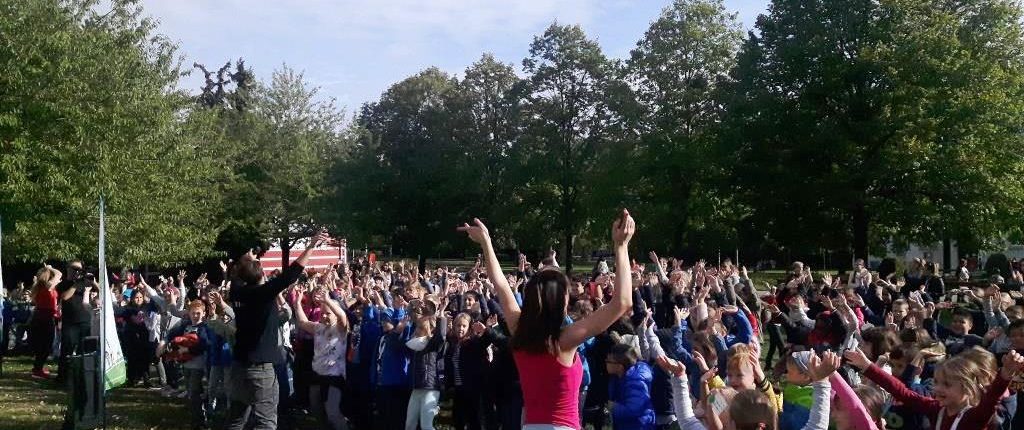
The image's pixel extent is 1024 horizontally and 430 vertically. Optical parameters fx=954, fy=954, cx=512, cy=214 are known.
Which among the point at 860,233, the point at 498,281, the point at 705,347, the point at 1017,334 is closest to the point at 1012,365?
the point at 498,281

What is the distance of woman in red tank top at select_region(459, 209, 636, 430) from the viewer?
3.91 metres

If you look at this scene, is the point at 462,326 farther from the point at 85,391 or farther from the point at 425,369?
the point at 85,391

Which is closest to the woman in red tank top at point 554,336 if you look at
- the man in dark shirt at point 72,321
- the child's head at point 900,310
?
the child's head at point 900,310

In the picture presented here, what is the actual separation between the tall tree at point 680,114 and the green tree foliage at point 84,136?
57.2ft

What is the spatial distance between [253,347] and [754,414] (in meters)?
3.90

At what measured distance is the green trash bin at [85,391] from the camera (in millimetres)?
8930

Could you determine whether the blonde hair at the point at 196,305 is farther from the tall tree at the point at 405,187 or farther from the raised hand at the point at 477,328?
the tall tree at the point at 405,187

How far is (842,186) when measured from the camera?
96.9 ft

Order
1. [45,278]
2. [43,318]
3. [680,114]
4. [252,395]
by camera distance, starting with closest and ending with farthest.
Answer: [252,395], [45,278], [43,318], [680,114]

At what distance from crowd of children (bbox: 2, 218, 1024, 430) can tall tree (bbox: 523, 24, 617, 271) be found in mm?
24351

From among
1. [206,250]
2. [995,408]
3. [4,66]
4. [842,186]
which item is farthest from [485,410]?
[842,186]

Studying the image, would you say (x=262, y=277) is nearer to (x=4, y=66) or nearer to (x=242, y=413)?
(x=242, y=413)

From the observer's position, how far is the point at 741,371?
208 inches

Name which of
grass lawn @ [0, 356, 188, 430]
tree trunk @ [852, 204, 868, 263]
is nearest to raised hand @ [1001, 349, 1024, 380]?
grass lawn @ [0, 356, 188, 430]
